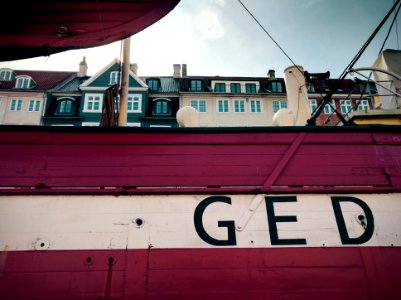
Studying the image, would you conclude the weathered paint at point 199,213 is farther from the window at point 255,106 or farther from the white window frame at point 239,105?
the window at point 255,106

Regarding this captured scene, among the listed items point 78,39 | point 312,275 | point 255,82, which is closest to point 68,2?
point 78,39

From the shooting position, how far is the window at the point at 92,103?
24.0 metres

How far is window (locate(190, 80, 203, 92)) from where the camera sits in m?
27.0

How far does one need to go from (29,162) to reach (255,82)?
84.6 ft

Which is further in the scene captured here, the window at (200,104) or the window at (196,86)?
the window at (196,86)

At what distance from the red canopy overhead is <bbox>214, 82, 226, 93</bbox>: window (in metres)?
23.0

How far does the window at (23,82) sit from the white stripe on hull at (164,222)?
1041 inches

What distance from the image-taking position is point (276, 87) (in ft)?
91.5

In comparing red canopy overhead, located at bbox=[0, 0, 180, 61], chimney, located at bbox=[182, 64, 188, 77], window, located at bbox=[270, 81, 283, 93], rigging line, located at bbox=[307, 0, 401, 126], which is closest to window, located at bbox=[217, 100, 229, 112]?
window, located at bbox=[270, 81, 283, 93]

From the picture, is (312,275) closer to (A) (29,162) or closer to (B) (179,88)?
(A) (29,162)

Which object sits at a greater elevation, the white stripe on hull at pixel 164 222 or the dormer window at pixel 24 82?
the dormer window at pixel 24 82

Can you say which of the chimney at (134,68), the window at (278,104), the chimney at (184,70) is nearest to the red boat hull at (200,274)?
the window at (278,104)

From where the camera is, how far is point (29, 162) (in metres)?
3.46

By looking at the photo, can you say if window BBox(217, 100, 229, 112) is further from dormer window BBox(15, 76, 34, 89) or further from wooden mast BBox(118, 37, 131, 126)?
wooden mast BBox(118, 37, 131, 126)
